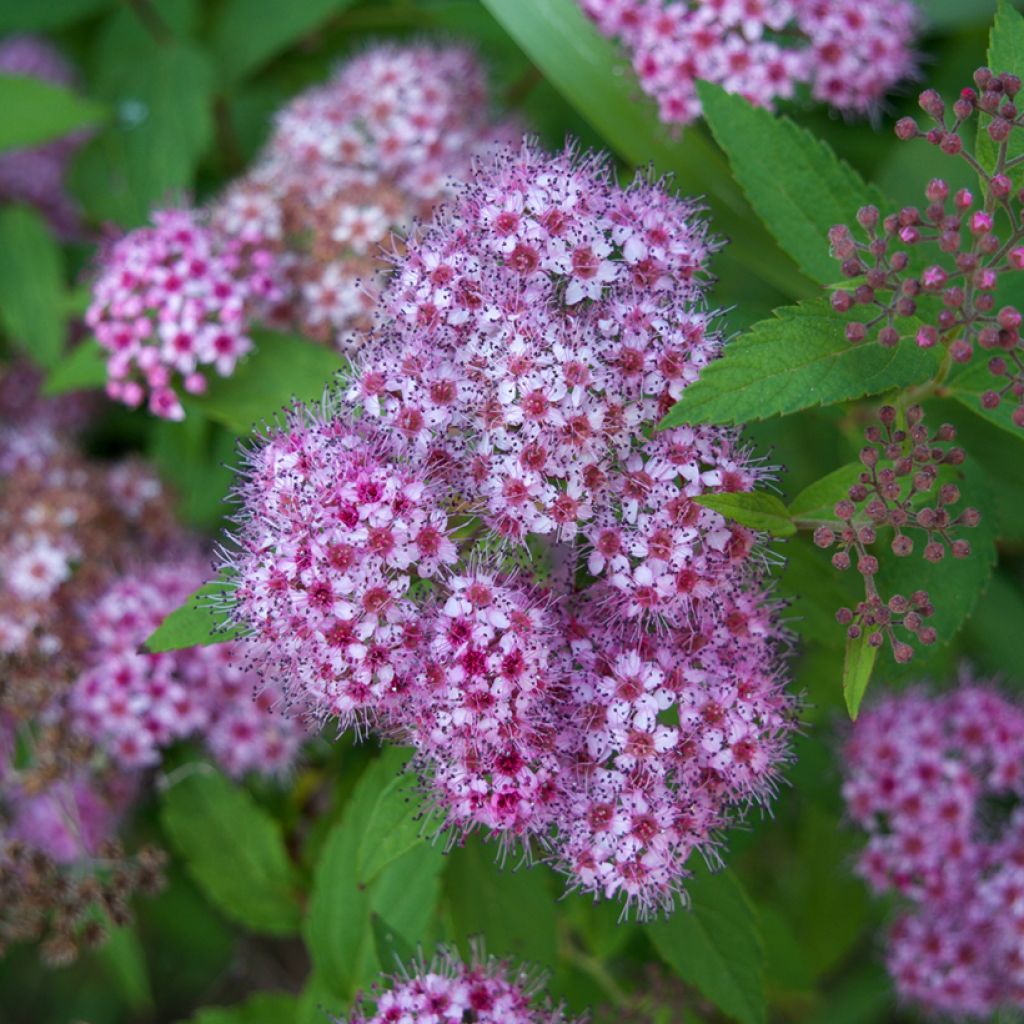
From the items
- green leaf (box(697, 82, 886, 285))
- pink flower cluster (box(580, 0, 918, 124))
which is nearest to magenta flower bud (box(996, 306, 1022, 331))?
green leaf (box(697, 82, 886, 285))

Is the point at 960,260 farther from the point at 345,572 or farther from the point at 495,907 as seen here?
the point at 495,907

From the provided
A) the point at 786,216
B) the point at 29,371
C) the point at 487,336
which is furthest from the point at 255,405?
the point at 29,371

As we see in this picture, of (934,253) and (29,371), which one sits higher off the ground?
(934,253)

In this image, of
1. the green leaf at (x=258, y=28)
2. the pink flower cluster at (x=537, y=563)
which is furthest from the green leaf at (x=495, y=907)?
the green leaf at (x=258, y=28)

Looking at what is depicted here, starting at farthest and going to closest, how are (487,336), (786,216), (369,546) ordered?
(786,216), (487,336), (369,546)

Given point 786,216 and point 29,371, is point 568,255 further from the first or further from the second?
point 29,371

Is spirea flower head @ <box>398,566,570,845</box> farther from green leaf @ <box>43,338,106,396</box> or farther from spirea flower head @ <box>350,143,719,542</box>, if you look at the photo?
green leaf @ <box>43,338,106,396</box>

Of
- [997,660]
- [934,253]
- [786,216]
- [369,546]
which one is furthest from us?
[997,660]

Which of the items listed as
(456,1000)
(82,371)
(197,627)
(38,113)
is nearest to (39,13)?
(38,113)
